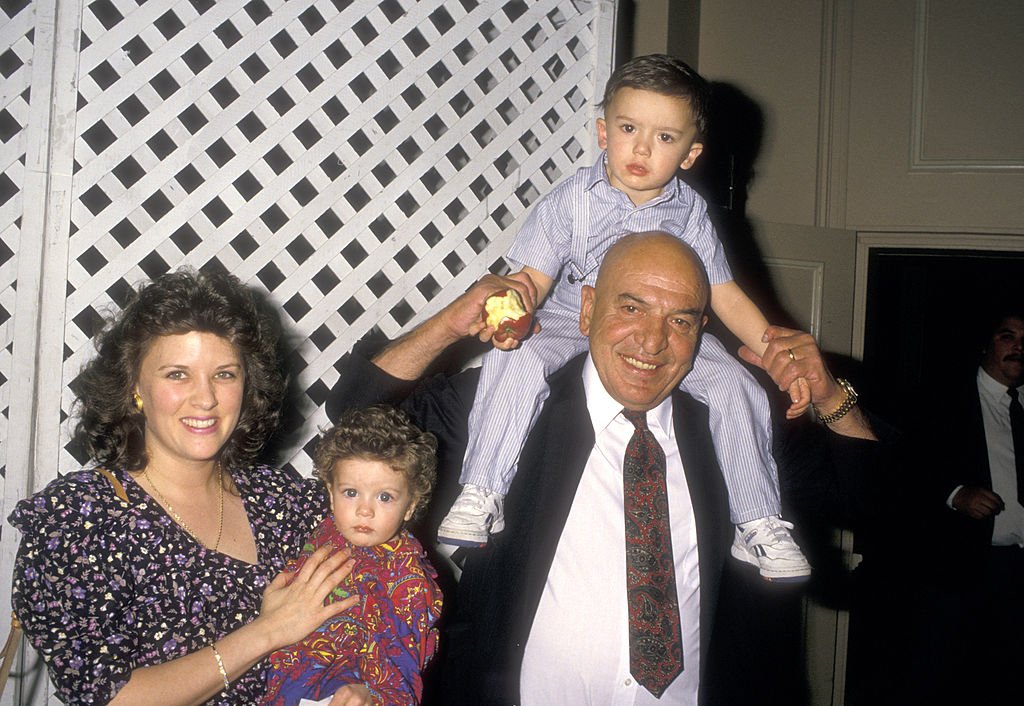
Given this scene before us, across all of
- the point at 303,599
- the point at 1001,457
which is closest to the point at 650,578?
the point at 303,599

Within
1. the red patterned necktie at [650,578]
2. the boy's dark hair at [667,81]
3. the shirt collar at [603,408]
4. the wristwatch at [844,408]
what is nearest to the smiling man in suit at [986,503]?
the wristwatch at [844,408]

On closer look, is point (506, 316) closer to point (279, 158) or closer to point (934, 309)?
point (279, 158)

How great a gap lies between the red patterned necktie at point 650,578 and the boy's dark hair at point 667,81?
3.13ft

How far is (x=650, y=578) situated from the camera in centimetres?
201

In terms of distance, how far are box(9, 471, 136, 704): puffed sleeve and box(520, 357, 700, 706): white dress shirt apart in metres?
0.95

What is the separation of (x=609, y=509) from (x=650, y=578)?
0.20 metres

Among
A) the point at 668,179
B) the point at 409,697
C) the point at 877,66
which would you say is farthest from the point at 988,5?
the point at 409,697

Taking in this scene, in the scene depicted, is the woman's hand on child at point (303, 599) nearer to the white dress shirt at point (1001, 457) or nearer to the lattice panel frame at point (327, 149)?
the lattice panel frame at point (327, 149)

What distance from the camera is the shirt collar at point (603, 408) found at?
2.18 m

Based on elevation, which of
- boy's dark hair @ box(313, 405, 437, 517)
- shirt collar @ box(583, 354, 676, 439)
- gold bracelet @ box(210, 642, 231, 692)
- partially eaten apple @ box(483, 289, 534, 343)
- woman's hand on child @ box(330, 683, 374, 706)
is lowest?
woman's hand on child @ box(330, 683, 374, 706)

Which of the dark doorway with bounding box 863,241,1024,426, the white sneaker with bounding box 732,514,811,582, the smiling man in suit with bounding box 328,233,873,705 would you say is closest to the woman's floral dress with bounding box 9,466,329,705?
the smiling man in suit with bounding box 328,233,873,705

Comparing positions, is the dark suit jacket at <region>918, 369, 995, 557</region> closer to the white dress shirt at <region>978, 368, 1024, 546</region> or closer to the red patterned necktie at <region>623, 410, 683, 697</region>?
the white dress shirt at <region>978, 368, 1024, 546</region>

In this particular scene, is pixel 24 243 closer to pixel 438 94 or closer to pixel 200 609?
pixel 200 609

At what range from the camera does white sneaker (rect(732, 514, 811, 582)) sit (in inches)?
80.1
